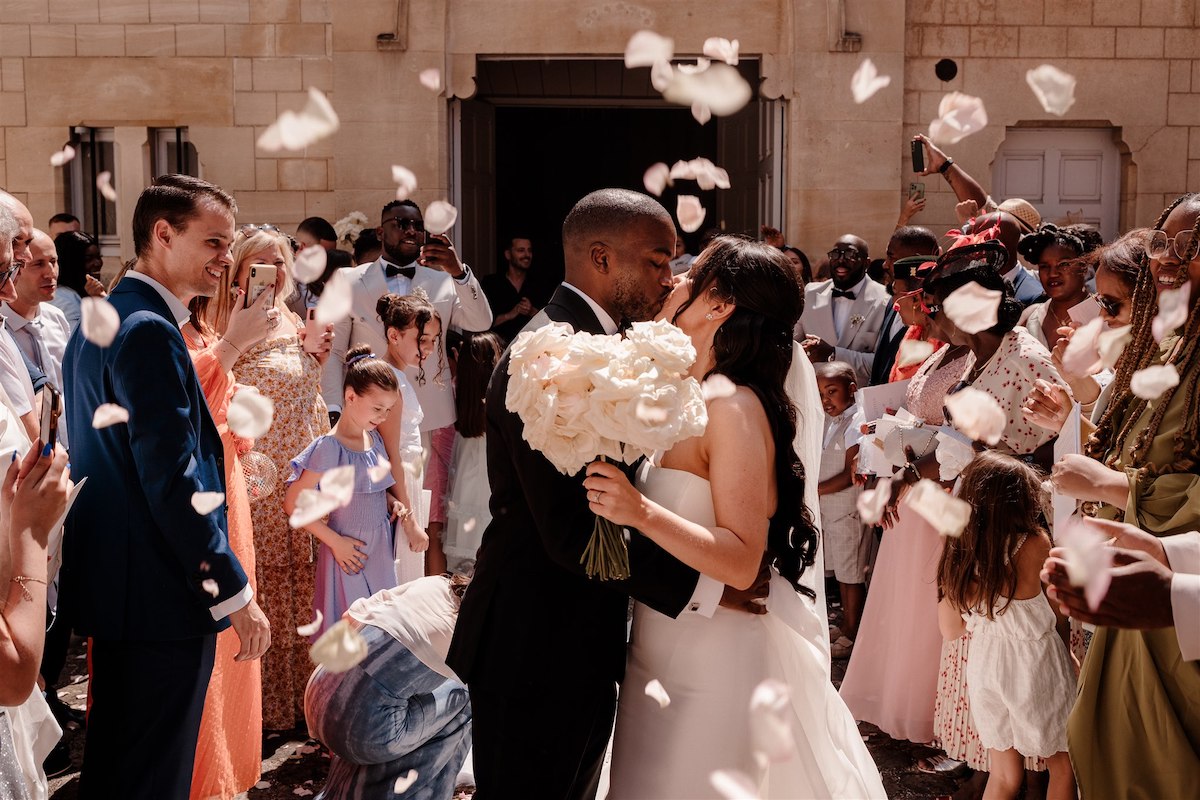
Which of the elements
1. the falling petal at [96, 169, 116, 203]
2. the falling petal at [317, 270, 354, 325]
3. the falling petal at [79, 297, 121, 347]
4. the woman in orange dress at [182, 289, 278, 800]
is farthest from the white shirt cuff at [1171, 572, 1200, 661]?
the falling petal at [96, 169, 116, 203]

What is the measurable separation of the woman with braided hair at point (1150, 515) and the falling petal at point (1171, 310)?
0.01 metres

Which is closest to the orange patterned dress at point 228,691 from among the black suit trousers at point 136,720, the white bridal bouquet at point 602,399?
the black suit trousers at point 136,720

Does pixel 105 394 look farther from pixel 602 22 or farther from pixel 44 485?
pixel 602 22

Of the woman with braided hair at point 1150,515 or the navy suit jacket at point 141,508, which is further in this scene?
the navy suit jacket at point 141,508

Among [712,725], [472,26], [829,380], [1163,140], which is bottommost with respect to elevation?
[712,725]

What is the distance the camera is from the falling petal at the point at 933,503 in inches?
169

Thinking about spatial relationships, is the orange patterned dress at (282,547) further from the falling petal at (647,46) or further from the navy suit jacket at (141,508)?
the falling petal at (647,46)

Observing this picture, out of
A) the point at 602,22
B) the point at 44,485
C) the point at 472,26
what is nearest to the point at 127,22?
the point at 472,26

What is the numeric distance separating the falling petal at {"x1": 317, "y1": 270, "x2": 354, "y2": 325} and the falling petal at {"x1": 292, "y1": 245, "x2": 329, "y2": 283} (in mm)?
145

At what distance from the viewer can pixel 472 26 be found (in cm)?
978

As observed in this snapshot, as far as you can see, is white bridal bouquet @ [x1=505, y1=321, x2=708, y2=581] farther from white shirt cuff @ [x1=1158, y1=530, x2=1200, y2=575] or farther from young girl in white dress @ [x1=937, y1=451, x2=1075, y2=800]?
young girl in white dress @ [x1=937, y1=451, x2=1075, y2=800]

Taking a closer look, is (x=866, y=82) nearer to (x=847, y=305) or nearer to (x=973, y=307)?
(x=847, y=305)

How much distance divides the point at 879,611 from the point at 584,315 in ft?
8.61

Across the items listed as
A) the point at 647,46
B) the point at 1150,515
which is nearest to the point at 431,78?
the point at 647,46
